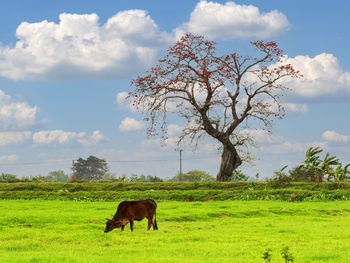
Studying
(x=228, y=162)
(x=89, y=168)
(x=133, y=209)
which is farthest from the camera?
(x=89, y=168)

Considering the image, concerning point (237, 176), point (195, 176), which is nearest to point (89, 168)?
point (195, 176)

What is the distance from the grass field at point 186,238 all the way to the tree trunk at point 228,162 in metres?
18.1

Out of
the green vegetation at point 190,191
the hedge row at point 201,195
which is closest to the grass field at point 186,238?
the hedge row at point 201,195

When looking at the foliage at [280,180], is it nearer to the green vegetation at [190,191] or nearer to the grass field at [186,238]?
the green vegetation at [190,191]

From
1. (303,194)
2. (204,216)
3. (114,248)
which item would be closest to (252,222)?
(204,216)

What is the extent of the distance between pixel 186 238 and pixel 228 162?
26.4 meters

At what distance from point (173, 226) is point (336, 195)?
1554 centimetres

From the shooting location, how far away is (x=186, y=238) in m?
13.8

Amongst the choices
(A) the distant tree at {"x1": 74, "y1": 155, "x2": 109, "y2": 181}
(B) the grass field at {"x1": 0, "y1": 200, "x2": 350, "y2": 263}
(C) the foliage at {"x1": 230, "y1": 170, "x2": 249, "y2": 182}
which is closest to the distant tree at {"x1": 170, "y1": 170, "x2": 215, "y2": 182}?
(A) the distant tree at {"x1": 74, "y1": 155, "x2": 109, "y2": 181}

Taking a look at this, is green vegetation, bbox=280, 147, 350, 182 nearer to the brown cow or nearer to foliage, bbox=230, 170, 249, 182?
foliage, bbox=230, 170, 249, 182

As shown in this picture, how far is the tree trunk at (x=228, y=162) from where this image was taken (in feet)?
131

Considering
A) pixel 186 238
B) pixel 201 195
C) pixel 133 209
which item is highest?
pixel 133 209

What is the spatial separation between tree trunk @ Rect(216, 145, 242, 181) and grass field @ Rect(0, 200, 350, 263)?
712 inches

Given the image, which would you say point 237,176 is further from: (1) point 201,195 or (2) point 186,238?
(2) point 186,238
